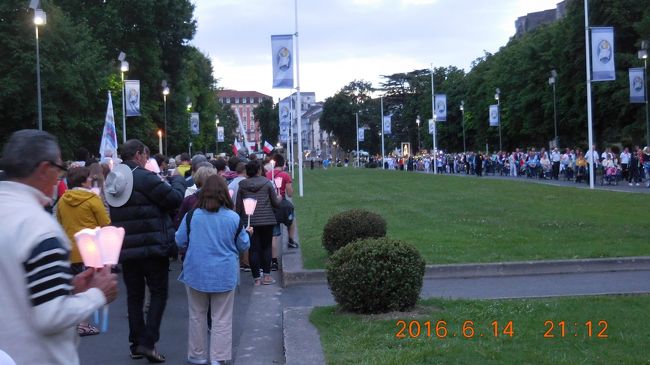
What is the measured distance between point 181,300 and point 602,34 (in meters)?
23.5

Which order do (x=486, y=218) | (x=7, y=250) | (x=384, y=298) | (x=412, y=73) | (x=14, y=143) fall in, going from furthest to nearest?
1. (x=412, y=73)
2. (x=486, y=218)
3. (x=384, y=298)
4. (x=14, y=143)
5. (x=7, y=250)

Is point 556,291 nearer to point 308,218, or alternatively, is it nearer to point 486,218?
point 486,218

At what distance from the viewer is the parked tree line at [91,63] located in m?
42.5

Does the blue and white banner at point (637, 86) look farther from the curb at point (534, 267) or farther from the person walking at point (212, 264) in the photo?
the person walking at point (212, 264)

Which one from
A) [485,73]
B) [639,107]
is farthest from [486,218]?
[485,73]

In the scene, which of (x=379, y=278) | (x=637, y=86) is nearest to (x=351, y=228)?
(x=379, y=278)

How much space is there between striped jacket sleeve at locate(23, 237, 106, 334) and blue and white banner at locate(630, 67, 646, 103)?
3889 centimetres

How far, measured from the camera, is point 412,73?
132m

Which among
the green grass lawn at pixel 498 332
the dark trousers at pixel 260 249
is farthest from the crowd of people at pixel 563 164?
the green grass lawn at pixel 498 332

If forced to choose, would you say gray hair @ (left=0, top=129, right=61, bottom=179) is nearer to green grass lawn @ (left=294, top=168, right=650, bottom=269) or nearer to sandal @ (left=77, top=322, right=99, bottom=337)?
sandal @ (left=77, top=322, right=99, bottom=337)

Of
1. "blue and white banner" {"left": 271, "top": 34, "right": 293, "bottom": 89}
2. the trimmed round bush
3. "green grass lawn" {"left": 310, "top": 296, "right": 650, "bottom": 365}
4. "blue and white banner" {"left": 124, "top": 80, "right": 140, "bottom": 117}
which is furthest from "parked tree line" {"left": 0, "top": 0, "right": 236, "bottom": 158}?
"green grass lawn" {"left": 310, "top": 296, "right": 650, "bottom": 365}

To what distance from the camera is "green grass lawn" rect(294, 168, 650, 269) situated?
13.2 m

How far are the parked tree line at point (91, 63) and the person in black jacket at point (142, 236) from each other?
35.8 m

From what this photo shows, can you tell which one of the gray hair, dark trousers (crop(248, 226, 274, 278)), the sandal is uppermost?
the gray hair
